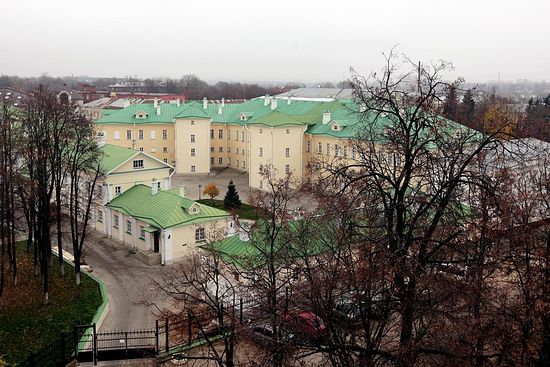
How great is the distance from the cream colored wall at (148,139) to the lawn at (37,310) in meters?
24.2

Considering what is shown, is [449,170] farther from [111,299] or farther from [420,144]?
[111,299]

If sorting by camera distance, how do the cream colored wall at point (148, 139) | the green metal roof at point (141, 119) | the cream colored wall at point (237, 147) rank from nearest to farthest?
the cream colored wall at point (148, 139) → the green metal roof at point (141, 119) → the cream colored wall at point (237, 147)

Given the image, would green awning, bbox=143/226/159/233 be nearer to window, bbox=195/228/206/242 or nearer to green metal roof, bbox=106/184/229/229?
green metal roof, bbox=106/184/229/229

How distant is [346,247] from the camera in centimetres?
1105

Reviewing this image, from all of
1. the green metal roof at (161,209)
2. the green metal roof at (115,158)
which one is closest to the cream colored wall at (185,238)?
the green metal roof at (161,209)

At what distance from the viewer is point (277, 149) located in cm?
3816

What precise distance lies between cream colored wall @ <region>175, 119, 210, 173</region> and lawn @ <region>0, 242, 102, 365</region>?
23.0m

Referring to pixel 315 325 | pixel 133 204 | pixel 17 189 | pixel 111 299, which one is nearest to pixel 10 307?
pixel 111 299

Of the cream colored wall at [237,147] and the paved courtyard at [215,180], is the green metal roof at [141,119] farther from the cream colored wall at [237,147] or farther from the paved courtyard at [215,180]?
the paved courtyard at [215,180]

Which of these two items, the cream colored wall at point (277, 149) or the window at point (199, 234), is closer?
the window at point (199, 234)

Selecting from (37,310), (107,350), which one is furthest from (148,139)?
(107,350)

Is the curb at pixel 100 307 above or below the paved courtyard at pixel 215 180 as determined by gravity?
below

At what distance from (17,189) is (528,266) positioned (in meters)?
17.4

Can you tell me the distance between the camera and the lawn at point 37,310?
1602 centimetres
